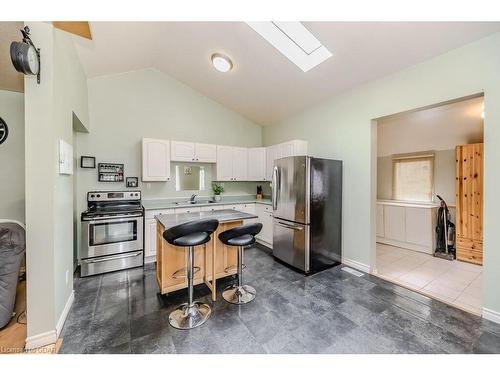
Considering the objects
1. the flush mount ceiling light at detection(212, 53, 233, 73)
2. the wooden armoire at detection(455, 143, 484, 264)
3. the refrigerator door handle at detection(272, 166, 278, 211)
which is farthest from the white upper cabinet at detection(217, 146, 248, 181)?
the wooden armoire at detection(455, 143, 484, 264)

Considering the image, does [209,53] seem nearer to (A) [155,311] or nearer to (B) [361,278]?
(A) [155,311]

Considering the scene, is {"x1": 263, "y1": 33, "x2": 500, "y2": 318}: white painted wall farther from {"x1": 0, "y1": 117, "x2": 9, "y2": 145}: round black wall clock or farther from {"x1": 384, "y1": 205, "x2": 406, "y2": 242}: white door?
{"x1": 0, "y1": 117, "x2": 9, "y2": 145}: round black wall clock

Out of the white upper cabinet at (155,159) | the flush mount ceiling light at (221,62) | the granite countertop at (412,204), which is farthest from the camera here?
the granite countertop at (412,204)

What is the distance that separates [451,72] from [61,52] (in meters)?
4.10

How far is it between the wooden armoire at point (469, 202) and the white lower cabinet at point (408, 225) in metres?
0.38

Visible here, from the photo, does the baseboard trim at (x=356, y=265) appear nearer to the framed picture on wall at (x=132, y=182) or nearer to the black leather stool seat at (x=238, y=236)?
the black leather stool seat at (x=238, y=236)

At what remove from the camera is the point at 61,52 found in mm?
2119

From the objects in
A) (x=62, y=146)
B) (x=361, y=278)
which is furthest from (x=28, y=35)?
(x=361, y=278)

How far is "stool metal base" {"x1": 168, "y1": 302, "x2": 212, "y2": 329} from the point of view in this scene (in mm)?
2029

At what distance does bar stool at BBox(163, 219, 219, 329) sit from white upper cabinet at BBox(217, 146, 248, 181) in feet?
8.51

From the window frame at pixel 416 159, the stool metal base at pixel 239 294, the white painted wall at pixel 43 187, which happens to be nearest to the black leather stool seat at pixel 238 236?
the stool metal base at pixel 239 294

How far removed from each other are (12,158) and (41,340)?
2483mm

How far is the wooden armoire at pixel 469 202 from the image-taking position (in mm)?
3484

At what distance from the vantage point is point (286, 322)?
208cm
